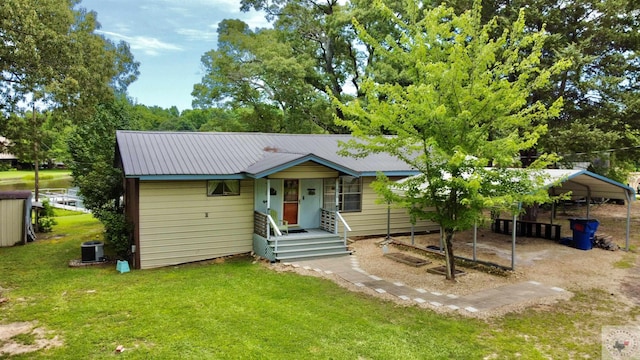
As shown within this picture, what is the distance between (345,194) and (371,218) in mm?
1383

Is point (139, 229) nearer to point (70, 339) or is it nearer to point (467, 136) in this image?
point (70, 339)

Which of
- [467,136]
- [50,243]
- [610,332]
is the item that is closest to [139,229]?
[50,243]

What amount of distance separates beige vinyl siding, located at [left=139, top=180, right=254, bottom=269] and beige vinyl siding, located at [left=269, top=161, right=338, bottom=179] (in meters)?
1.25

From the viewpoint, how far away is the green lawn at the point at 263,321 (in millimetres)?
5875

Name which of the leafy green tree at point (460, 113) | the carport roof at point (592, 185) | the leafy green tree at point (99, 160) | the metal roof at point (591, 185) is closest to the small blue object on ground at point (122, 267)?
the leafy green tree at point (99, 160)

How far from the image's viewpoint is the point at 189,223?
1148 cm

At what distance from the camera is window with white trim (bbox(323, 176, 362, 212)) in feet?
44.5

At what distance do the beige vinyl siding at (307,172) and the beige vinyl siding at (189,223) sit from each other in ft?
4.11

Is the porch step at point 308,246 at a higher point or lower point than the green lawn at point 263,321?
higher

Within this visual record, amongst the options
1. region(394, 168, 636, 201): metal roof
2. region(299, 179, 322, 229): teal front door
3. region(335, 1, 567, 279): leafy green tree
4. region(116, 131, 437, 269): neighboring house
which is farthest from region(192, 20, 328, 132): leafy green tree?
region(335, 1, 567, 279): leafy green tree

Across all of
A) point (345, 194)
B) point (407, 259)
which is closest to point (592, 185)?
point (407, 259)

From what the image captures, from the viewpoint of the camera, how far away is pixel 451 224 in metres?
8.84

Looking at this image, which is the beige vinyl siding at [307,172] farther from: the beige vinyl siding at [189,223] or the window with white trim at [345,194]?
the beige vinyl siding at [189,223]

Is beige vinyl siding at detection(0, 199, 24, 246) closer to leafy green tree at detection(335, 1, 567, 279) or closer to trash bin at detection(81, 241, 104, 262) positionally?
trash bin at detection(81, 241, 104, 262)
